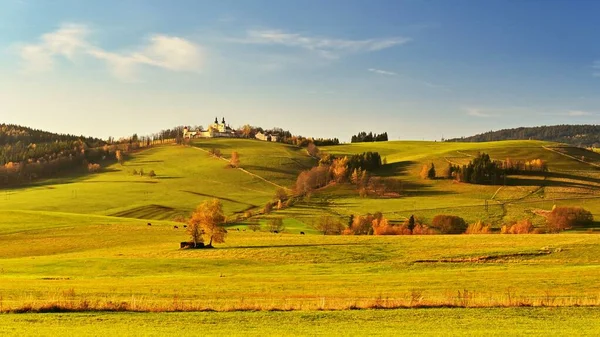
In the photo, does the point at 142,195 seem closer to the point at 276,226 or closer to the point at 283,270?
the point at 276,226

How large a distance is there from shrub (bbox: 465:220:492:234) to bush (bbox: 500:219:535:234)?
2882mm

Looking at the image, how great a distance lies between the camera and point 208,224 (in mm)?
76250

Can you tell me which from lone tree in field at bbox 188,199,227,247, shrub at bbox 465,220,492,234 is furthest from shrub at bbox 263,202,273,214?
lone tree in field at bbox 188,199,227,247

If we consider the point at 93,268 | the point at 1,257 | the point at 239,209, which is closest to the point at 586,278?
the point at 93,268

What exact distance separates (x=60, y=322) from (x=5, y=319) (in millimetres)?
2345

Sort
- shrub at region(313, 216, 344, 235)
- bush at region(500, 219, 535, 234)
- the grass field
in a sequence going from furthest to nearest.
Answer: shrub at region(313, 216, 344, 235)
bush at region(500, 219, 535, 234)
the grass field

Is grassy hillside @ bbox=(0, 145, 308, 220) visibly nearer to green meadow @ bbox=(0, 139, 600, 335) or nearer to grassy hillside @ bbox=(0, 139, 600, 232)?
grassy hillside @ bbox=(0, 139, 600, 232)

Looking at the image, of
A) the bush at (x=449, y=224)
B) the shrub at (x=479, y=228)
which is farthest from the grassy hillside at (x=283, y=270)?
the bush at (x=449, y=224)

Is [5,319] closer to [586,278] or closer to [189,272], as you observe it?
[189,272]

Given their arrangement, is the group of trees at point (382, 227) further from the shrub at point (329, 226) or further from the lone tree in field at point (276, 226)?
the lone tree in field at point (276, 226)

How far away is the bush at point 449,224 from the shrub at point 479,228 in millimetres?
1740

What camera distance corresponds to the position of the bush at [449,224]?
118 m

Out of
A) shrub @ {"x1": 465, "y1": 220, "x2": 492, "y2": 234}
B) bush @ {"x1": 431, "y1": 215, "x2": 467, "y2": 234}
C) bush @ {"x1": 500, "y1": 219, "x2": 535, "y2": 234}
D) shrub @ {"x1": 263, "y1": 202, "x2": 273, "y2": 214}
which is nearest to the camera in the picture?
bush @ {"x1": 500, "y1": 219, "x2": 535, "y2": 234}

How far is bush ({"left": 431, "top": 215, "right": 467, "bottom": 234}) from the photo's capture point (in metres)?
A: 118
